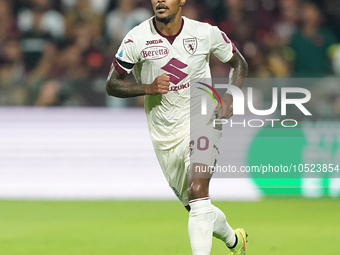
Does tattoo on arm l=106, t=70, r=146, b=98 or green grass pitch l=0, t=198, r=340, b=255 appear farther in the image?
green grass pitch l=0, t=198, r=340, b=255

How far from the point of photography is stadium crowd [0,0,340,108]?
954 centimetres

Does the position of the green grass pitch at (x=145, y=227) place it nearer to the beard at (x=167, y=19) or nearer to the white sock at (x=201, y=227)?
the white sock at (x=201, y=227)

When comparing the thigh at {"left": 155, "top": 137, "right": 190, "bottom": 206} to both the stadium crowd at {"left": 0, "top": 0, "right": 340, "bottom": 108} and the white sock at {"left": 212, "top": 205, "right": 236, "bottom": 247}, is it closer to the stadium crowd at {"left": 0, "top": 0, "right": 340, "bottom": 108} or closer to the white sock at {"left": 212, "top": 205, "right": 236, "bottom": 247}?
the white sock at {"left": 212, "top": 205, "right": 236, "bottom": 247}

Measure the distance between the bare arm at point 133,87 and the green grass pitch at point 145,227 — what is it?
1.83m

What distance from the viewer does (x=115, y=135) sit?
381 inches

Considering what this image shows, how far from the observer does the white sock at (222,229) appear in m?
5.40

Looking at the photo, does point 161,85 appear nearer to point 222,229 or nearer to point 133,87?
point 133,87

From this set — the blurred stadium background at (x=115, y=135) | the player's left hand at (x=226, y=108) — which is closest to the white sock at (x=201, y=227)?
the player's left hand at (x=226, y=108)

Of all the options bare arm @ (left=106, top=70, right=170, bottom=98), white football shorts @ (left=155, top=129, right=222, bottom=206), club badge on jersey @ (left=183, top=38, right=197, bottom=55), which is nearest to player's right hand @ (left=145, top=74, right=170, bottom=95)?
bare arm @ (left=106, top=70, right=170, bottom=98)

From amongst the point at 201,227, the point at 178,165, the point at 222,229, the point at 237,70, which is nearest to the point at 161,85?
the point at 178,165

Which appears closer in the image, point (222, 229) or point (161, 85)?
point (161, 85)

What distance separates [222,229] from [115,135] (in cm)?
443

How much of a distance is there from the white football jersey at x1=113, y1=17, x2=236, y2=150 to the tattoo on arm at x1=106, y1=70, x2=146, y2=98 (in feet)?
0.26

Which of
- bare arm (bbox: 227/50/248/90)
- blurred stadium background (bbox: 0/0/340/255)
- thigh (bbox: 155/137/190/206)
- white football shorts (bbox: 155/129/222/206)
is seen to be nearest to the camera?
white football shorts (bbox: 155/129/222/206)
